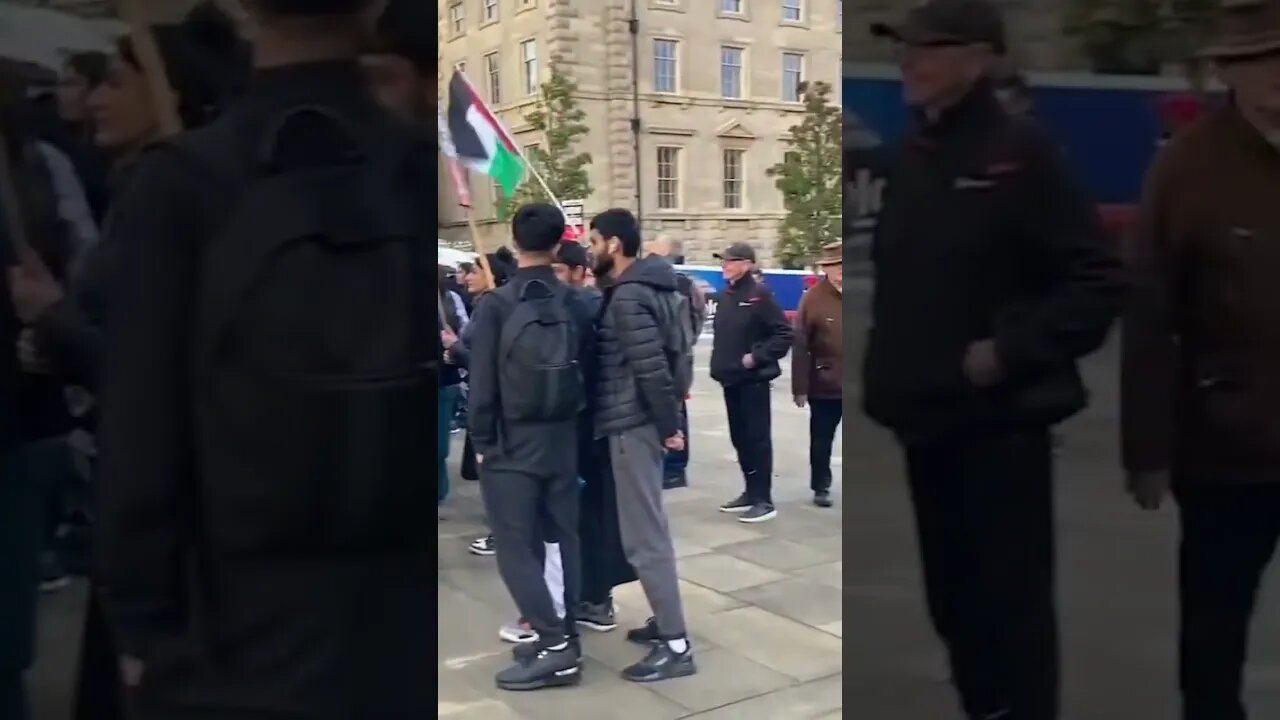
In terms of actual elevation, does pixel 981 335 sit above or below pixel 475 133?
below

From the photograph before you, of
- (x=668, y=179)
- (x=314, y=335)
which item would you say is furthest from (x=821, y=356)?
(x=668, y=179)

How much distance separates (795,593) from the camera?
17.2 feet

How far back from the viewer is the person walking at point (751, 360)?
675cm

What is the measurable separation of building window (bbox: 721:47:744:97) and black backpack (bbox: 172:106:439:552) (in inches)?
702

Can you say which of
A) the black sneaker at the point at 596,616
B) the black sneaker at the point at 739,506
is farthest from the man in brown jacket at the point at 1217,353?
the black sneaker at the point at 739,506

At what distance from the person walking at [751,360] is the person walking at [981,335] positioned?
14.3ft

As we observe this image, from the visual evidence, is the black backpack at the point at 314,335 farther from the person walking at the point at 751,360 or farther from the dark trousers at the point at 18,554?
the person walking at the point at 751,360

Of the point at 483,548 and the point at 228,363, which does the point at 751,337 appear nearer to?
the point at 483,548

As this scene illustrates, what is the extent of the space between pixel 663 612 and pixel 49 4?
9.68 feet

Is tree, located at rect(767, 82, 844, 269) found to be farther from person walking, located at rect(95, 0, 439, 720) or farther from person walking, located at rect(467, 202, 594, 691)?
person walking, located at rect(95, 0, 439, 720)

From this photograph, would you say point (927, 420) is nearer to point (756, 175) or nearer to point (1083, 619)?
point (1083, 619)

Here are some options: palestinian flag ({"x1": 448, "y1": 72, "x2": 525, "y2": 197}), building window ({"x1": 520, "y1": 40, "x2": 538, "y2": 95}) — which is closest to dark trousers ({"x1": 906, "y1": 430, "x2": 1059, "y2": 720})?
palestinian flag ({"x1": 448, "y1": 72, "x2": 525, "y2": 197})

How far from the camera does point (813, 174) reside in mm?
17641

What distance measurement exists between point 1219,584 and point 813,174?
1577 centimetres
